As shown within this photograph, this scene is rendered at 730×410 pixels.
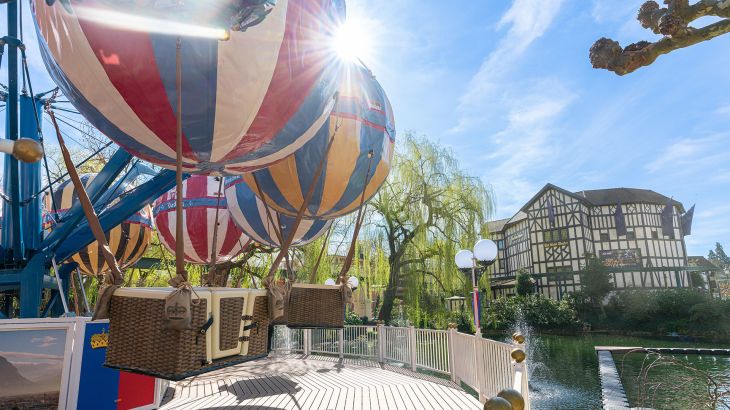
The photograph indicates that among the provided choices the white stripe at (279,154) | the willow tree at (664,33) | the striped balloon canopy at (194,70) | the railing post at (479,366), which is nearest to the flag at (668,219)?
the railing post at (479,366)

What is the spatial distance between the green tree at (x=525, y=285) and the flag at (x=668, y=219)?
10.7m

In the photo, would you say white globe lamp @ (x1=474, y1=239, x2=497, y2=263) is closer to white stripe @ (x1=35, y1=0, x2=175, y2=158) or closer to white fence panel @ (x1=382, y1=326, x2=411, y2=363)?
white fence panel @ (x1=382, y1=326, x2=411, y2=363)

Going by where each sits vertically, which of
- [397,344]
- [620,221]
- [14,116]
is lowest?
[397,344]

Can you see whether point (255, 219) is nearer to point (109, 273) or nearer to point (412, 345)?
point (109, 273)

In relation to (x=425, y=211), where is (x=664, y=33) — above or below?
below

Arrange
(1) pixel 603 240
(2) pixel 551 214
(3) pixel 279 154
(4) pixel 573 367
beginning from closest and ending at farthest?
(3) pixel 279 154 < (4) pixel 573 367 < (1) pixel 603 240 < (2) pixel 551 214

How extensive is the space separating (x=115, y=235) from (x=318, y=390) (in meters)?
4.35

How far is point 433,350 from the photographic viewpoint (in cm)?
835

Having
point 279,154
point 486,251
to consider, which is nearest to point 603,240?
point 486,251

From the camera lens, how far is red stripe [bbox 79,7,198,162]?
198 cm

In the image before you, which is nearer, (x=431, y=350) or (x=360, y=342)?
(x=431, y=350)

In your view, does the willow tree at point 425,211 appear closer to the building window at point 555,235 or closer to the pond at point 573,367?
the pond at point 573,367

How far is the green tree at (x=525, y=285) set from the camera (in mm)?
30047

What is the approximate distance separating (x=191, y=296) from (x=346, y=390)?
522 centimetres
